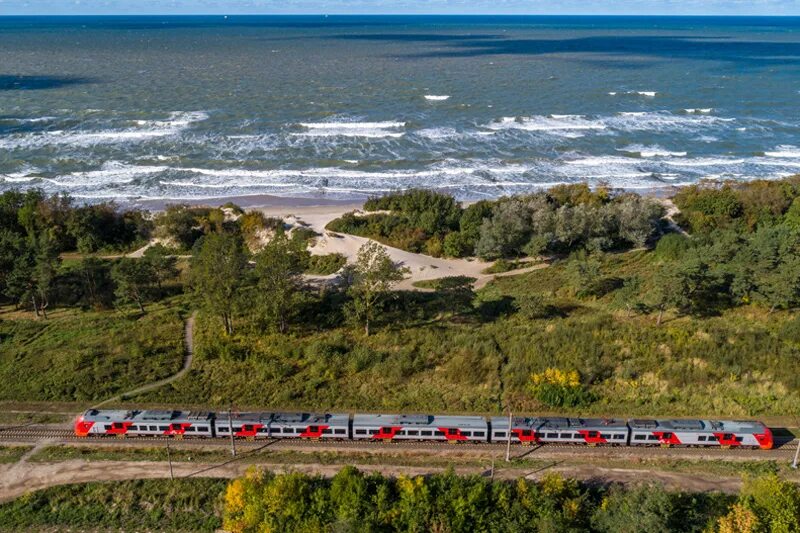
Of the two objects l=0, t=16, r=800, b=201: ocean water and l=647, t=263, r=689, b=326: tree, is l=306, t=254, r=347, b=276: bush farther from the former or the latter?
l=647, t=263, r=689, b=326: tree

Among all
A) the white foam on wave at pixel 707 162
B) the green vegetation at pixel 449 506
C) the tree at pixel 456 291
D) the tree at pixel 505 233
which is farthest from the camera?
the white foam on wave at pixel 707 162

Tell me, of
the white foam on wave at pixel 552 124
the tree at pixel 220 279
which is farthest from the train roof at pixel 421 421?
the white foam on wave at pixel 552 124

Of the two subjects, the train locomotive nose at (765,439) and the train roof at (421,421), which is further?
the train roof at (421,421)

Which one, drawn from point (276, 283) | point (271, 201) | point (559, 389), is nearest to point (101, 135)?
point (271, 201)

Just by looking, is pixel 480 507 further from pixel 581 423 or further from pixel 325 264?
pixel 325 264

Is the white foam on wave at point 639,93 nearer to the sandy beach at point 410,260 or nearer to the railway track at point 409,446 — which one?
the sandy beach at point 410,260
